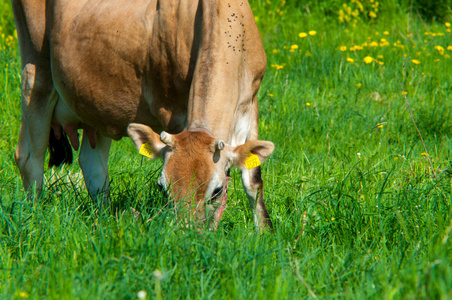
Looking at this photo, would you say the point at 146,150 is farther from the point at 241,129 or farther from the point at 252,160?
the point at 241,129

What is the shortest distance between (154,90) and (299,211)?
1.39 metres

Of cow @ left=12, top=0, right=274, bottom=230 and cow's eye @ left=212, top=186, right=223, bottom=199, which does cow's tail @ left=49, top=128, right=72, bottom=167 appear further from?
cow's eye @ left=212, top=186, right=223, bottom=199

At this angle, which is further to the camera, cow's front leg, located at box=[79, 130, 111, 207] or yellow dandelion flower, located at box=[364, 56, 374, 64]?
yellow dandelion flower, located at box=[364, 56, 374, 64]

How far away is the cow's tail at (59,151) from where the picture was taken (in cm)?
517

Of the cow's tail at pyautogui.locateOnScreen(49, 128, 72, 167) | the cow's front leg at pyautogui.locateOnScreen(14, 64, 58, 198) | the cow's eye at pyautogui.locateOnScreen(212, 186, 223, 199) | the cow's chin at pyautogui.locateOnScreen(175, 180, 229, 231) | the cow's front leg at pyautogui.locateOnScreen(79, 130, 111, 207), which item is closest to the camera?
the cow's chin at pyautogui.locateOnScreen(175, 180, 229, 231)

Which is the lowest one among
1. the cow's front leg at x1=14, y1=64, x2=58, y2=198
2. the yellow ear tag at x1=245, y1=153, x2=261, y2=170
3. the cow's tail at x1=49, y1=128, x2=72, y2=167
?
the cow's tail at x1=49, y1=128, x2=72, y2=167

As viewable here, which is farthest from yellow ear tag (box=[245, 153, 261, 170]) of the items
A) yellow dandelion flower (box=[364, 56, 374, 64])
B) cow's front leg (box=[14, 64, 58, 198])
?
yellow dandelion flower (box=[364, 56, 374, 64])

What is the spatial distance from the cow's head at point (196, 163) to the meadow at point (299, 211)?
146 millimetres

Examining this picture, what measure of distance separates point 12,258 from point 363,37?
6401 millimetres

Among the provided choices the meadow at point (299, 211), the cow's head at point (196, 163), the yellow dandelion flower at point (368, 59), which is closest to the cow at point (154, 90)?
the cow's head at point (196, 163)

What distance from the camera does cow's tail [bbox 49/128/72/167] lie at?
5172 mm

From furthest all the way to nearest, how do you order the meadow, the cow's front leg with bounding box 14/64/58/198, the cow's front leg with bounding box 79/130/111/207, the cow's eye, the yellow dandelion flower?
the yellow dandelion flower → the cow's front leg with bounding box 79/130/111/207 → the cow's front leg with bounding box 14/64/58/198 → the cow's eye → the meadow

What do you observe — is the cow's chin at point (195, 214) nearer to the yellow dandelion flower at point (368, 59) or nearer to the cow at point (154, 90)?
the cow at point (154, 90)

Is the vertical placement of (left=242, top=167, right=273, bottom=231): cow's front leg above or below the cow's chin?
below
